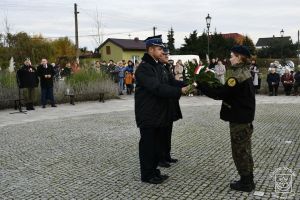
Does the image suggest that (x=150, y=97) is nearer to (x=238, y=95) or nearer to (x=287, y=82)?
(x=238, y=95)

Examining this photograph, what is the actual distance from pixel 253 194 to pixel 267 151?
2.54 metres

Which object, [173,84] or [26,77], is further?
[26,77]

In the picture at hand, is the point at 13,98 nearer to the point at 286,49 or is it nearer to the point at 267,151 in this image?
the point at 267,151

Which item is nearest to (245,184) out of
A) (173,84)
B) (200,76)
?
(200,76)

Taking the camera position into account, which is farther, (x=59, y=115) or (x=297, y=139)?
(x=59, y=115)

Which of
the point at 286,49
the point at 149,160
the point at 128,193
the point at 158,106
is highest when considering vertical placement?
the point at 286,49

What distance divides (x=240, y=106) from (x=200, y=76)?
2.23 ft

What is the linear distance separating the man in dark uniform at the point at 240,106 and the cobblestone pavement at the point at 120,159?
0.42 meters

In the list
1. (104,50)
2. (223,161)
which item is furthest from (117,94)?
(104,50)

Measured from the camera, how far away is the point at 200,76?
5.48 meters

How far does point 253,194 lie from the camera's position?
523cm

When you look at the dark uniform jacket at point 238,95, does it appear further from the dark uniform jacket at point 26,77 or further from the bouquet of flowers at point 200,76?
the dark uniform jacket at point 26,77

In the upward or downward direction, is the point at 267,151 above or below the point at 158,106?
below

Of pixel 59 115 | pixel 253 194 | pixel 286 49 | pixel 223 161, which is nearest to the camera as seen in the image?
pixel 253 194
